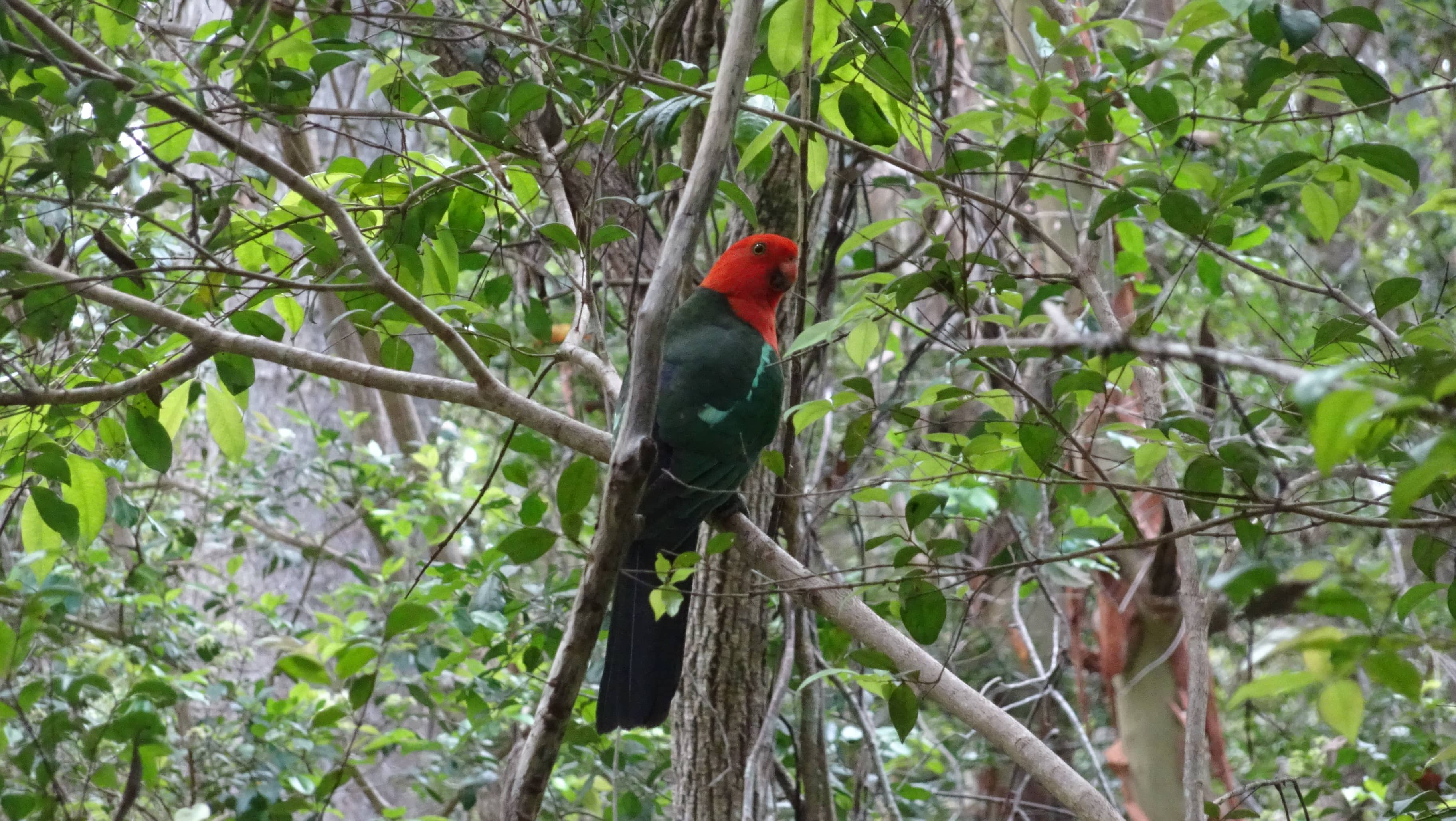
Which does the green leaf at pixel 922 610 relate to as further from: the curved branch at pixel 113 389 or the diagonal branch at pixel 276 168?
the curved branch at pixel 113 389

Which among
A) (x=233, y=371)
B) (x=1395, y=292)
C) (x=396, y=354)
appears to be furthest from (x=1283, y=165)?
(x=233, y=371)

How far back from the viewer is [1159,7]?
634 centimetres

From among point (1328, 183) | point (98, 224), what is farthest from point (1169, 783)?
point (98, 224)

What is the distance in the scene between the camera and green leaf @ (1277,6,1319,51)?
50.3 inches

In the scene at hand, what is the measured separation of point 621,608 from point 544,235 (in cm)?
86

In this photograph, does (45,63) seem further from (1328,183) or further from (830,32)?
(1328,183)

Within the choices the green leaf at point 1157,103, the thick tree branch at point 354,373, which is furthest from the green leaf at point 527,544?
the green leaf at point 1157,103

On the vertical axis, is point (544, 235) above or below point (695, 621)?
above

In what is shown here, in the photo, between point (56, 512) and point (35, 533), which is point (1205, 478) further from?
point (35, 533)

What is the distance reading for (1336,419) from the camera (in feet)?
2.23

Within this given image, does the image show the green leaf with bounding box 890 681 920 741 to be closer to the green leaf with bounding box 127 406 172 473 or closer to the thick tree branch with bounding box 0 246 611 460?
the thick tree branch with bounding box 0 246 611 460

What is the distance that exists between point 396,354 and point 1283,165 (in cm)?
165

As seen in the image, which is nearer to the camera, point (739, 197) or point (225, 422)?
point (739, 197)

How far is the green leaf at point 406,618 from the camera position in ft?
7.35
